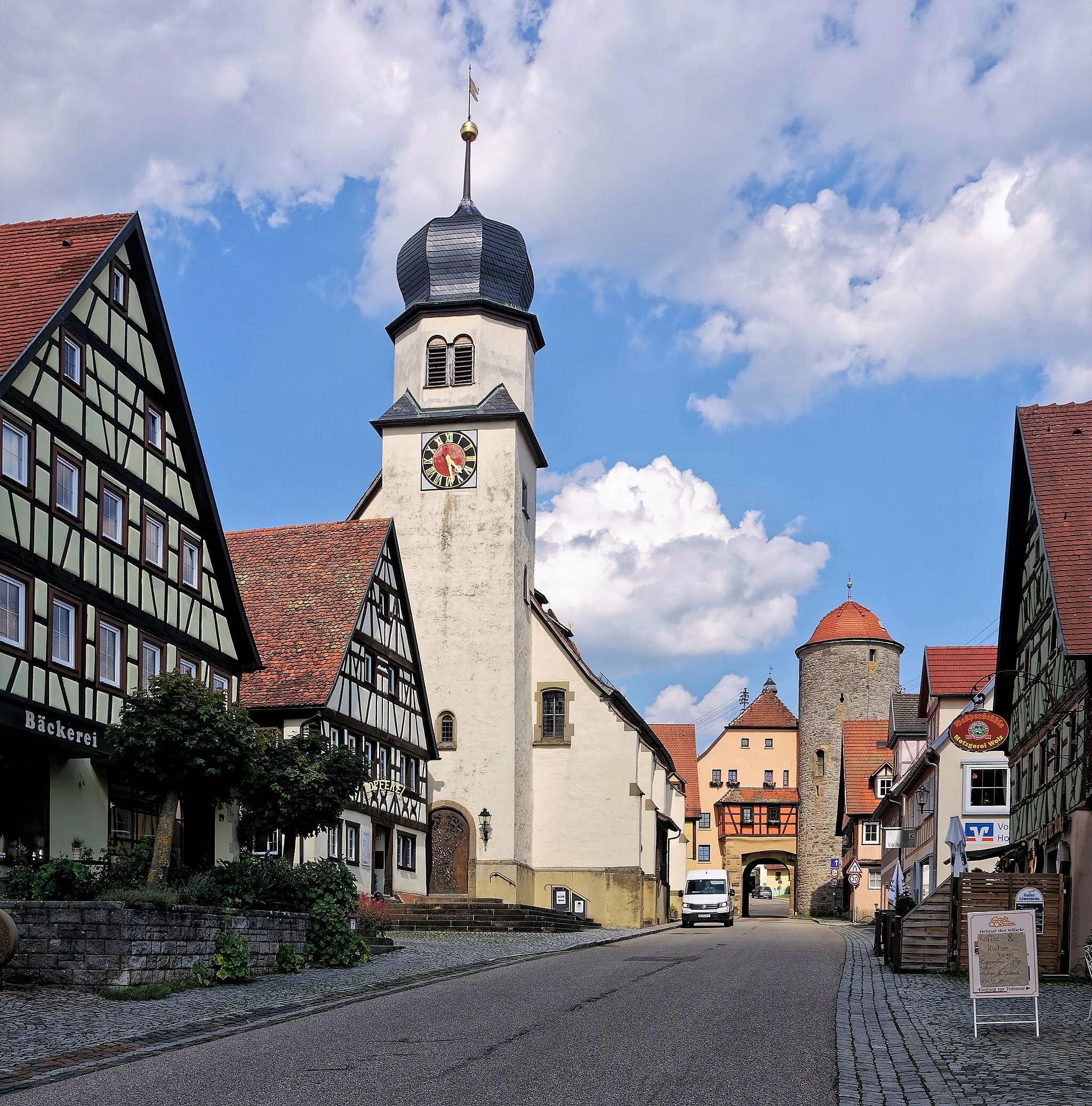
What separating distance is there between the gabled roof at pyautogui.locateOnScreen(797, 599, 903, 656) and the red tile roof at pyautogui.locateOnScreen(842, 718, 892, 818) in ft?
42.0

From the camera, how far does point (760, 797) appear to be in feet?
293

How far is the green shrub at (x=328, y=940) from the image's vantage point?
21750 millimetres

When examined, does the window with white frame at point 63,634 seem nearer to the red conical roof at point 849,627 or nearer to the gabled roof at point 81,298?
the gabled roof at point 81,298

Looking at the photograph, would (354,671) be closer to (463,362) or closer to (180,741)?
(180,741)

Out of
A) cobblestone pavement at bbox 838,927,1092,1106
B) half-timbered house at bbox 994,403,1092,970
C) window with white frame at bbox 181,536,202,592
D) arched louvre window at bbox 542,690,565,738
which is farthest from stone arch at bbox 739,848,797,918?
cobblestone pavement at bbox 838,927,1092,1106

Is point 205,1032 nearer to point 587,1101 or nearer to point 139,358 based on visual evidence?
point 587,1101

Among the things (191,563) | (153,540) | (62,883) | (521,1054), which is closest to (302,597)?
(191,563)

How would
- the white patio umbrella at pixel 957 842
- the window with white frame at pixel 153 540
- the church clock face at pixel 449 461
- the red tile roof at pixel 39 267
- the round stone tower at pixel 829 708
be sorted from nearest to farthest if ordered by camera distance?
the red tile roof at pixel 39 267, the white patio umbrella at pixel 957 842, the window with white frame at pixel 153 540, the church clock face at pixel 449 461, the round stone tower at pixel 829 708

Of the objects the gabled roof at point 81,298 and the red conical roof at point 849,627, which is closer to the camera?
the gabled roof at point 81,298

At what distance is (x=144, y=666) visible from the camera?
24.7 metres

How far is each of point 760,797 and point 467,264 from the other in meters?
48.3

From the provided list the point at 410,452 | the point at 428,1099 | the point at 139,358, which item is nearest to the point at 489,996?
the point at 428,1099

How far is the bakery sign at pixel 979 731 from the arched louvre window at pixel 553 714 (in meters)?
24.7

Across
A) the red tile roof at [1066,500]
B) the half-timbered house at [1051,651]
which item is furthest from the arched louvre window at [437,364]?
the red tile roof at [1066,500]
